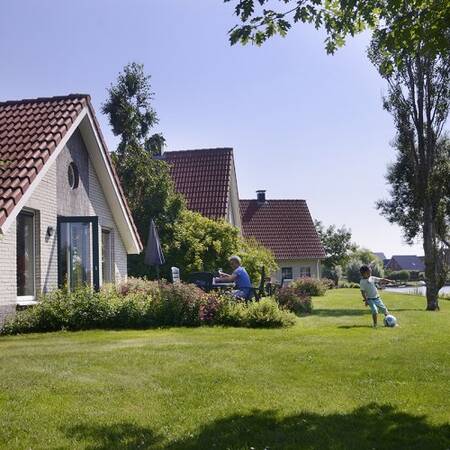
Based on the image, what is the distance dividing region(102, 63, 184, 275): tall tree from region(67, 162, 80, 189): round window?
7.22m

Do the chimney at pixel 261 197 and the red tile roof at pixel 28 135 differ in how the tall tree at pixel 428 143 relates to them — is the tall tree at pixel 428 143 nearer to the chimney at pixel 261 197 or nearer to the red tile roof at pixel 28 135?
the red tile roof at pixel 28 135

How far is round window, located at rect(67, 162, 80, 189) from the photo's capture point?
1633cm

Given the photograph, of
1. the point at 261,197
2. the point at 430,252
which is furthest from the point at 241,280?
the point at 261,197

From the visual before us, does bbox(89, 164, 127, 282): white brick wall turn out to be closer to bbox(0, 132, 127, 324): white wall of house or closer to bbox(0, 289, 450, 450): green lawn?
bbox(0, 132, 127, 324): white wall of house

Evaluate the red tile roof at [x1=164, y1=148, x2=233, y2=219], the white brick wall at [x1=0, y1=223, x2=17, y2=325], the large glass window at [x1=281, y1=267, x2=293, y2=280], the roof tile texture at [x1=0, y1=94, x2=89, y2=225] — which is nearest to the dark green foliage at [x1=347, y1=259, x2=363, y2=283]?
the large glass window at [x1=281, y1=267, x2=293, y2=280]

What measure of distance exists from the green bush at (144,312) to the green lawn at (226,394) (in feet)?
7.48

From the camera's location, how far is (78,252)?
1577 cm

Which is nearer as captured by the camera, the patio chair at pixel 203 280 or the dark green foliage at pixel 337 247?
the patio chair at pixel 203 280

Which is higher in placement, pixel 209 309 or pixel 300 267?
pixel 300 267

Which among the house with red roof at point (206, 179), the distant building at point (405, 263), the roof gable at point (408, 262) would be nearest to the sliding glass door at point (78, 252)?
the house with red roof at point (206, 179)

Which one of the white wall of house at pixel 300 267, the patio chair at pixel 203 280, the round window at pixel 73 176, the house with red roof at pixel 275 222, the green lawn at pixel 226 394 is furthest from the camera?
the white wall of house at pixel 300 267

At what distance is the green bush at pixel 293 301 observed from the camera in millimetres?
18531

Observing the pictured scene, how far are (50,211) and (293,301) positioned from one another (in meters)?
7.71

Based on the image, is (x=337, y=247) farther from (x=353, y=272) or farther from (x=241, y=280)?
(x=241, y=280)
